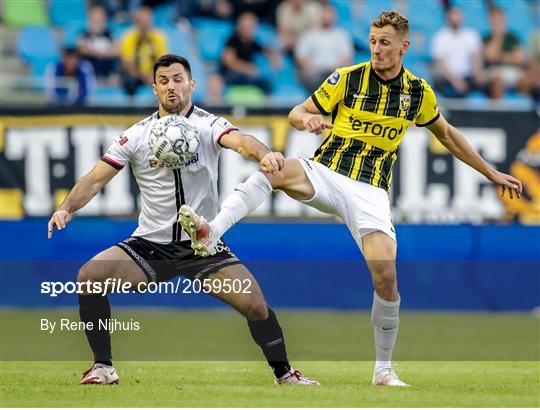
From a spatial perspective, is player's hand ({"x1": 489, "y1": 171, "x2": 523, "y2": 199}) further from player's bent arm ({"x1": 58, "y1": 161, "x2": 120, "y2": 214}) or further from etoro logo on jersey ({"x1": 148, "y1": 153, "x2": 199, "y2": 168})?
player's bent arm ({"x1": 58, "y1": 161, "x2": 120, "y2": 214})

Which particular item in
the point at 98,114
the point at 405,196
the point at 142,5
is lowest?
the point at 405,196

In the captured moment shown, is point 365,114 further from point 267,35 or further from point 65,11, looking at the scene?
point 65,11

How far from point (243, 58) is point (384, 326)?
36.0 ft

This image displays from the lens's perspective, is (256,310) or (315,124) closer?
(315,124)

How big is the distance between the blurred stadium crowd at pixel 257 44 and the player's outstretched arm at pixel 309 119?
978cm

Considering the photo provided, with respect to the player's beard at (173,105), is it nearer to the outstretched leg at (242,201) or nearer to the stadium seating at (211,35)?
the outstretched leg at (242,201)

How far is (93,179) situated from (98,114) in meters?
7.79

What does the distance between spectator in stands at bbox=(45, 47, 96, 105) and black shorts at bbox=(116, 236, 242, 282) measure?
927 centimetres

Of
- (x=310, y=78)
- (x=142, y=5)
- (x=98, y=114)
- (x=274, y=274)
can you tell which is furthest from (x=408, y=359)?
(x=142, y=5)

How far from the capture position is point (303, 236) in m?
15.8

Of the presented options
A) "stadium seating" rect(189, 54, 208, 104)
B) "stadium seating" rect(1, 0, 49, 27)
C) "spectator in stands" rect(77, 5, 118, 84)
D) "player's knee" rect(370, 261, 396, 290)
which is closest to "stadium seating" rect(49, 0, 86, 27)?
"stadium seating" rect(1, 0, 49, 27)

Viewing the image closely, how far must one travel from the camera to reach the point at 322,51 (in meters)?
19.1

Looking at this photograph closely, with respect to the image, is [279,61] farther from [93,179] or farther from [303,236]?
[93,179]

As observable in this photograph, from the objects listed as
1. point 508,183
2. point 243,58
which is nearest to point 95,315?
point 508,183
